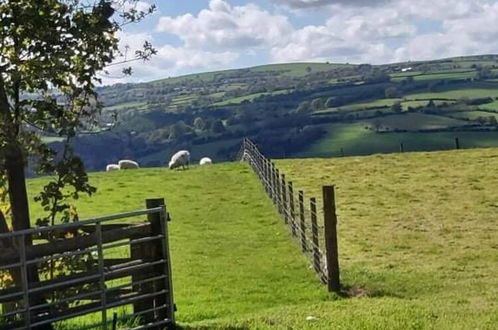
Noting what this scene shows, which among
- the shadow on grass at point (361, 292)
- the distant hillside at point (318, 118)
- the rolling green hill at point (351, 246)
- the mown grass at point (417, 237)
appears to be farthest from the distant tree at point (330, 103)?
the shadow on grass at point (361, 292)

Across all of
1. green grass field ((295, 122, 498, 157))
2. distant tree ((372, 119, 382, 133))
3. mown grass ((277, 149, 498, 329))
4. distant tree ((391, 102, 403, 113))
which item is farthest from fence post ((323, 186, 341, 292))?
distant tree ((391, 102, 403, 113))

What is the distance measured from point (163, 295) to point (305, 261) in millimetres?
8225

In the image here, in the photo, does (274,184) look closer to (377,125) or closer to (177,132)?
(377,125)

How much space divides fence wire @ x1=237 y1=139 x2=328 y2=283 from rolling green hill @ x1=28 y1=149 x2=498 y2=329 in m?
0.33

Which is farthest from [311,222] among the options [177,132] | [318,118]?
[318,118]

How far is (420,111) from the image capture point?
108 meters

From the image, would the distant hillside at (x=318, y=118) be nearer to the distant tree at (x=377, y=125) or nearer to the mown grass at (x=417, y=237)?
the distant tree at (x=377, y=125)

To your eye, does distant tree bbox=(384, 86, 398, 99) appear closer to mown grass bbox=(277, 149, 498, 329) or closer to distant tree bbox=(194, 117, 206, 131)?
distant tree bbox=(194, 117, 206, 131)

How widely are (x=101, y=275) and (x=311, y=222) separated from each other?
333 inches

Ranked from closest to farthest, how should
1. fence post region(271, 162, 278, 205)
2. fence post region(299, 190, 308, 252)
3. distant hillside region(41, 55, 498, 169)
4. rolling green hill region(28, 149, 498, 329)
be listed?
rolling green hill region(28, 149, 498, 329)
fence post region(299, 190, 308, 252)
fence post region(271, 162, 278, 205)
distant hillside region(41, 55, 498, 169)

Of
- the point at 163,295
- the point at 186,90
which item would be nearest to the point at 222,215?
the point at 163,295

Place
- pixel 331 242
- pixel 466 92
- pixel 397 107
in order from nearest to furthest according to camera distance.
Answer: pixel 331 242 < pixel 397 107 < pixel 466 92

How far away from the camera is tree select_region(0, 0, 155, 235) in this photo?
10320 millimetres

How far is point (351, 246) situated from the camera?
818 inches
